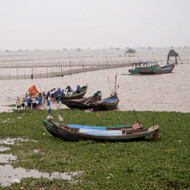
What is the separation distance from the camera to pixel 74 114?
19.0 m

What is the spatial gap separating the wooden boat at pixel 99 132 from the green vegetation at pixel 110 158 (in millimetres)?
243

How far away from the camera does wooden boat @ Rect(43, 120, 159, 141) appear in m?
12.6

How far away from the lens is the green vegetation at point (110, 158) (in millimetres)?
8859

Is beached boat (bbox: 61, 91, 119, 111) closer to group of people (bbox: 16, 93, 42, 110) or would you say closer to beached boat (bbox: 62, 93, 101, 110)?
beached boat (bbox: 62, 93, 101, 110)

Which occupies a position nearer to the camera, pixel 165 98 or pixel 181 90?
pixel 165 98

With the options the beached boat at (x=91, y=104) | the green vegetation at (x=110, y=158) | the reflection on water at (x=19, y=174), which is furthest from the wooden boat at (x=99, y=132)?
the beached boat at (x=91, y=104)

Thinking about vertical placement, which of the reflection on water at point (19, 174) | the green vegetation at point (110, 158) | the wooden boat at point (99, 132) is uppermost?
the wooden boat at point (99, 132)

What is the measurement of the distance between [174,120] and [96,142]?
548cm

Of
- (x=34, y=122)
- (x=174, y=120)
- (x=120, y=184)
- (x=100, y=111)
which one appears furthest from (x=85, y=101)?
(x=120, y=184)

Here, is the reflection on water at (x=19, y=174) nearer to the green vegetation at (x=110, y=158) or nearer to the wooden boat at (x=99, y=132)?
the green vegetation at (x=110, y=158)

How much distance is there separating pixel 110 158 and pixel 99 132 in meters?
2.37

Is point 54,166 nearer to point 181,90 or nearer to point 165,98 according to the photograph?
point 165,98

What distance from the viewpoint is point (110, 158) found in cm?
1091

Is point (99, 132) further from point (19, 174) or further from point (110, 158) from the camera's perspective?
point (19, 174)
